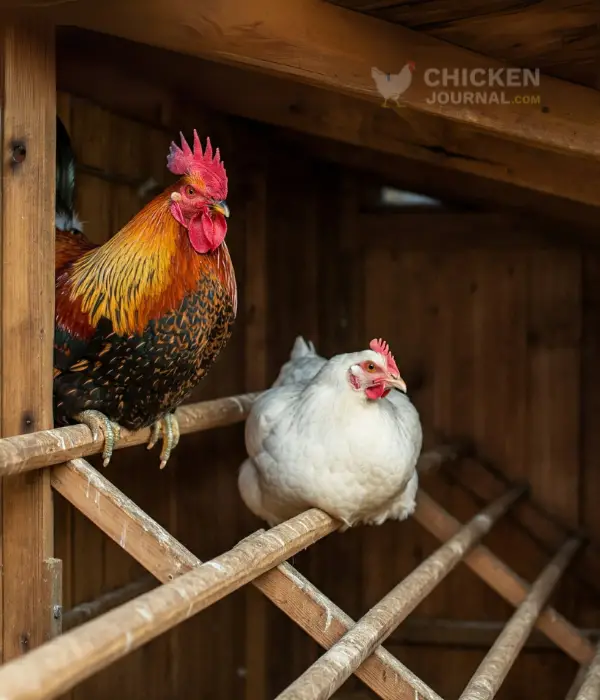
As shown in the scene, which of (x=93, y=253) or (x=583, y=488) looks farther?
(x=583, y=488)

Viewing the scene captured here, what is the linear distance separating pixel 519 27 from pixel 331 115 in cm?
75

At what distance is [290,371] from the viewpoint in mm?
2180

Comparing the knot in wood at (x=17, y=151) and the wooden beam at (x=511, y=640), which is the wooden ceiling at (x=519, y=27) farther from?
the wooden beam at (x=511, y=640)

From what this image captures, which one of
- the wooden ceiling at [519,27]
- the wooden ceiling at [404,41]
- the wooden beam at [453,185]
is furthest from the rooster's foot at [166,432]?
the wooden beam at [453,185]

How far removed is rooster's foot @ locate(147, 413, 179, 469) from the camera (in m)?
1.64

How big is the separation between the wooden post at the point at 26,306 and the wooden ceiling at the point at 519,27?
519mm

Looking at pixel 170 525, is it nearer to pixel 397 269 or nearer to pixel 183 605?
pixel 397 269

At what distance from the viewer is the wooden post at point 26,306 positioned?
1309mm

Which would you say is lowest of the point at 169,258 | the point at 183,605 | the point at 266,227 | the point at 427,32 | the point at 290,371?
the point at 183,605

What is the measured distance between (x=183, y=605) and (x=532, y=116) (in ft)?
3.30

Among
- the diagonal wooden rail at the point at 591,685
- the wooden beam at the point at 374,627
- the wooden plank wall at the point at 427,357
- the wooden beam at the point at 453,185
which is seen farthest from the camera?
the wooden plank wall at the point at 427,357

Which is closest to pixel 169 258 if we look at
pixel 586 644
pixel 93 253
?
pixel 93 253

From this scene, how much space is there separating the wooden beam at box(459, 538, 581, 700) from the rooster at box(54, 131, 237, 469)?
0.78 metres

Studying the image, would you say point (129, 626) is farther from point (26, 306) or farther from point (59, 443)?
point (26, 306)
